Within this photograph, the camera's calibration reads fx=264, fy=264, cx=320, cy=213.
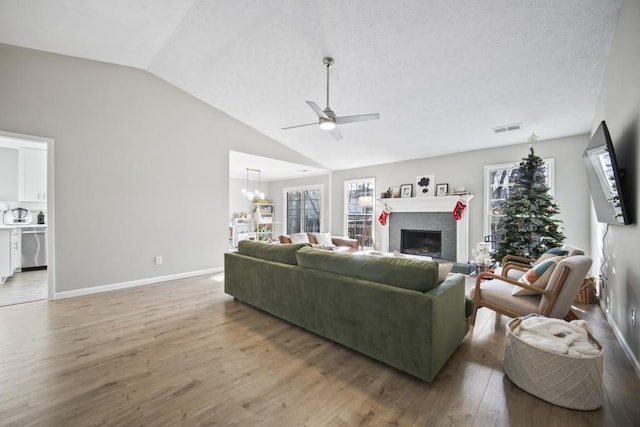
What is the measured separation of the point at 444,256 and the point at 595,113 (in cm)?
349

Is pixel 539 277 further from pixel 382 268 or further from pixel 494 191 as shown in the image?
pixel 494 191

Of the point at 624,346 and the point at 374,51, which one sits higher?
the point at 374,51

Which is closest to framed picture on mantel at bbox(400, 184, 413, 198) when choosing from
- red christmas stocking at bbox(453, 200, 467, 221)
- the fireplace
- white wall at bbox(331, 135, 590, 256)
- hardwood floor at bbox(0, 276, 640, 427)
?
white wall at bbox(331, 135, 590, 256)

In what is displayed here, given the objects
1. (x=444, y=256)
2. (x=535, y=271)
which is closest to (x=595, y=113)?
(x=535, y=271)

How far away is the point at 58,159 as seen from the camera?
3.76m

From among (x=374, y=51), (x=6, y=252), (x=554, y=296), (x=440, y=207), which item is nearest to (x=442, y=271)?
(x=554, y=296)

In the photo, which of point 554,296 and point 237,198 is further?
point 237,198

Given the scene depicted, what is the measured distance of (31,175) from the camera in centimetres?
510

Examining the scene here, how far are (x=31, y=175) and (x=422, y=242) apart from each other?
8356 mm

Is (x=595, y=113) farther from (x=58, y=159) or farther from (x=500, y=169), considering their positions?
(x=58, y=159)

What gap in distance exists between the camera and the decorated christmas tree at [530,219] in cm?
405

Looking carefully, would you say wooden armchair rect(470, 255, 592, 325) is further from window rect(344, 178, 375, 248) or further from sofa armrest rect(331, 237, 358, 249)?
window rect(344, 178, 375, 248)

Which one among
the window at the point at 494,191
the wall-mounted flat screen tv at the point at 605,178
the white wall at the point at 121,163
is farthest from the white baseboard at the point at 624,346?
the white wall at the point at 121,163

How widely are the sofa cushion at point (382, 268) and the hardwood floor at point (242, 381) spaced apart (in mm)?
700
